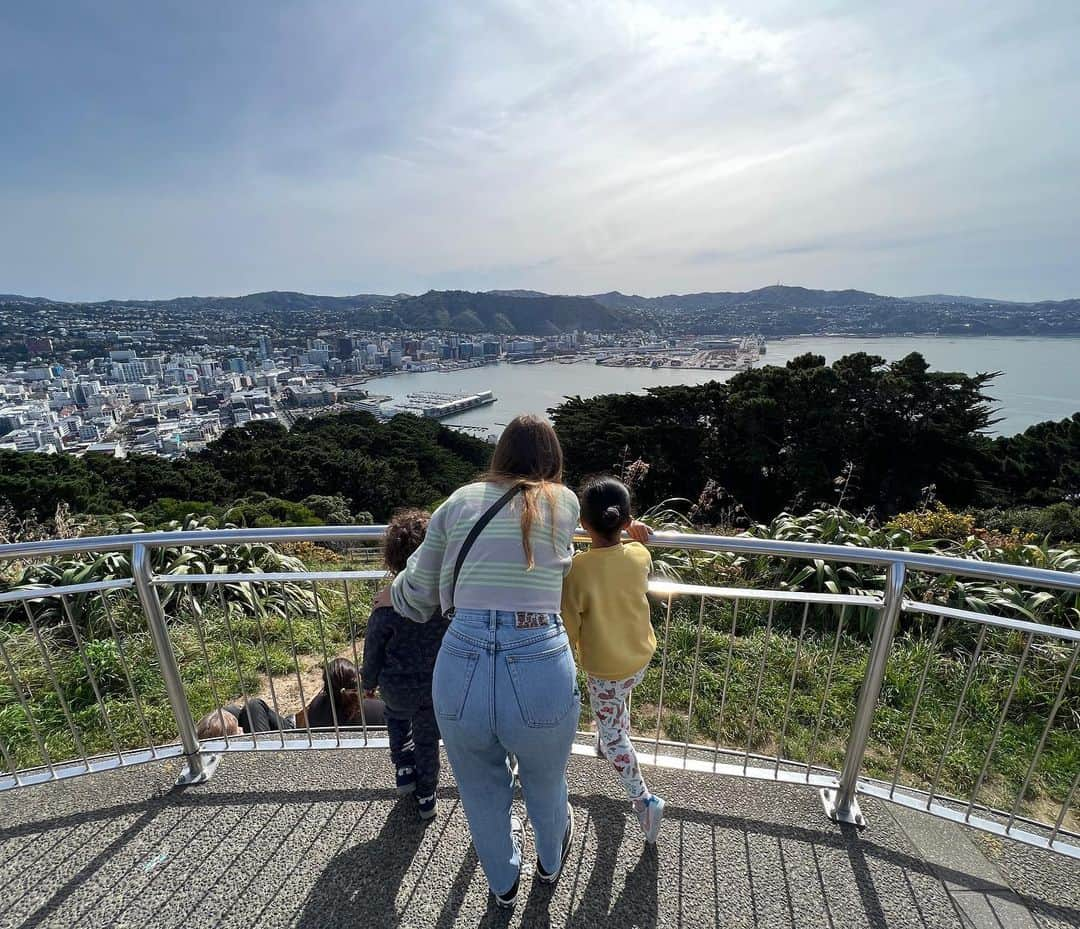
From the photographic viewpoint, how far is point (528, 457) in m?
1.54

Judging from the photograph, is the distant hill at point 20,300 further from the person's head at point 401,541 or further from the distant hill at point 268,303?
the person's head at point 401,541

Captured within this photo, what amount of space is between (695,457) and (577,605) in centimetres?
2358

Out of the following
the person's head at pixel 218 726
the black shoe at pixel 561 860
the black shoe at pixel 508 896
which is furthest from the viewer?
the person's head at pixel 218 726

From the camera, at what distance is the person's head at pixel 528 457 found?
153cm

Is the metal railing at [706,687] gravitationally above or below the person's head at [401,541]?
below

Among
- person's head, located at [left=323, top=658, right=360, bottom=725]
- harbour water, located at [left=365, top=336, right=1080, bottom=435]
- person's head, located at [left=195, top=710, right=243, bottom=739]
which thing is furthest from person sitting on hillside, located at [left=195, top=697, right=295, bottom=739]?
harbour water, located at [left=365, top=336, right=1080, bottom=435]

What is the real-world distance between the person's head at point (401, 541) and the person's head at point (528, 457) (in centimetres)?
53

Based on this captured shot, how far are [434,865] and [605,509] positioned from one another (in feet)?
4.75

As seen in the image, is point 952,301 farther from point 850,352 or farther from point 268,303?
point 268,303

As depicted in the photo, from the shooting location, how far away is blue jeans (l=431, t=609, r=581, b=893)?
1382 millimetres

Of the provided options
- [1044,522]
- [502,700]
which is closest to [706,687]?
[502,700]

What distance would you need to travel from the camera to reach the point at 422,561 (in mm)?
1587

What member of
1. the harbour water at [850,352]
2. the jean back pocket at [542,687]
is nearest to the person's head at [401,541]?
the jean back pocket at [542,687]

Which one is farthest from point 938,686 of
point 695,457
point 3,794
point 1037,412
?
point 1037,412
